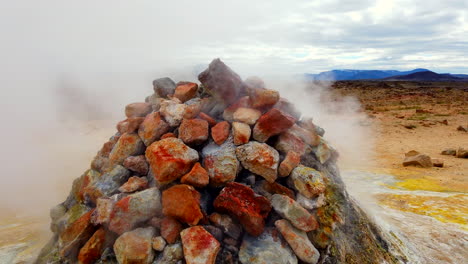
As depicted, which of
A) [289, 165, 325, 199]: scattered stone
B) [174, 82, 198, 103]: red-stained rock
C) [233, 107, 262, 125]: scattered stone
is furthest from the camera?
[174, 82, 198, 103]: red-stained rock

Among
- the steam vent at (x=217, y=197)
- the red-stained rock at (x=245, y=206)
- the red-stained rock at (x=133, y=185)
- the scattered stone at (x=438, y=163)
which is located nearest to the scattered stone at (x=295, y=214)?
the steam vent at (x=217, y=197)

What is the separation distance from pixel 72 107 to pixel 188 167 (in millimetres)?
13861

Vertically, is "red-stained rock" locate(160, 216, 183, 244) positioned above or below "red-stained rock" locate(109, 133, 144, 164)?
below

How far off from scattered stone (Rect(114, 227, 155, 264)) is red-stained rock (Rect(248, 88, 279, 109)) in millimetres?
1512

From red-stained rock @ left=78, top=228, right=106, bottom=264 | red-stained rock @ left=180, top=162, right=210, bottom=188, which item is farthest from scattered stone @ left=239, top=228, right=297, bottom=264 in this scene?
red-stained rock @ left=78, top=228, right=106, bottom=264

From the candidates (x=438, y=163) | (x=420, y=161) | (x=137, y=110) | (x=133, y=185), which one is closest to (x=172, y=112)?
(x=137, y=110)

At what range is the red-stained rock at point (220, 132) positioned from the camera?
2.97 metres

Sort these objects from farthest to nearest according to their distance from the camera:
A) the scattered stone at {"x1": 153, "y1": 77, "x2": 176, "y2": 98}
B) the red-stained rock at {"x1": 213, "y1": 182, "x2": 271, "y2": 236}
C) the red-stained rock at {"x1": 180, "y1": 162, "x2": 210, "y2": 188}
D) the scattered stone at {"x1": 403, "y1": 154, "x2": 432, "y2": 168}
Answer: the scattered stone at {"x1": 403, "y1": 154, "x2": 432, "y2": 168}
the scattered stone at {"x1": 153, "y1": 77, "x2": 176, "y2": 98}
the red-stained rock at {"x1": 180, "y1": 162, "x2": 210, "y2": 188}
the red-stained rock at {"x1": 213, "y1": 182, "x2": 271, "y2": 236}

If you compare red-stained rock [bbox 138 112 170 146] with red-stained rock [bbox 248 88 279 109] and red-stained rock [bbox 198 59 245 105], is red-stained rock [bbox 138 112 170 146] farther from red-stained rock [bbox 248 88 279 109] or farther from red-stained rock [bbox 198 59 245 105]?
red-stained rock [bbox 248 88 279 109]

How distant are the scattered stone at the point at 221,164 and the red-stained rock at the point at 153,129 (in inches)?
20.6

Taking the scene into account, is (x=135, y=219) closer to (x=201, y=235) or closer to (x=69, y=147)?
(x=201, y=235)

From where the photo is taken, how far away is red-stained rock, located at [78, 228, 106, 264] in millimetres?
2549

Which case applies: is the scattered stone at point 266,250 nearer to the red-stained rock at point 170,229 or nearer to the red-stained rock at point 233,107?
the red-stained rock at point 170,229

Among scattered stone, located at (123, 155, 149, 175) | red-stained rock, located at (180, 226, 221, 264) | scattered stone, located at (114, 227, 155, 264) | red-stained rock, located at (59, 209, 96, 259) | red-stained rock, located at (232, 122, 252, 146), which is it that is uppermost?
red-stained rock, located at (232, 122, 252, 146)
